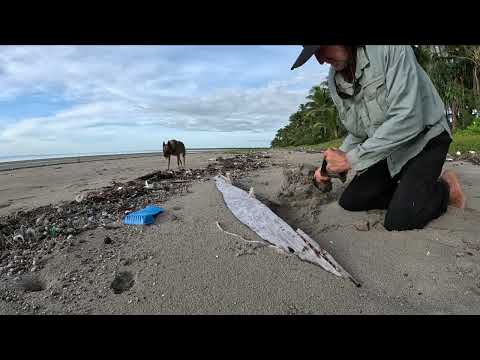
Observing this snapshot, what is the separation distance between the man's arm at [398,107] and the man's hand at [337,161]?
0.23 m

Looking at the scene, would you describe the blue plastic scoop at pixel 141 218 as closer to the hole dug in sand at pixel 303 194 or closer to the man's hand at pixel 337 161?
the hole dug in sand at pixel 303 194

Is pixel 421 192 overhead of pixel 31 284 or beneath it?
overhead

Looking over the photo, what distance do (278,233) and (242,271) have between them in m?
0.53

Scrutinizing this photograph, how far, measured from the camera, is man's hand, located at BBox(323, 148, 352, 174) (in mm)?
2571

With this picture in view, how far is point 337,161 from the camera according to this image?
2.64 meters

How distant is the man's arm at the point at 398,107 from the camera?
223 cm

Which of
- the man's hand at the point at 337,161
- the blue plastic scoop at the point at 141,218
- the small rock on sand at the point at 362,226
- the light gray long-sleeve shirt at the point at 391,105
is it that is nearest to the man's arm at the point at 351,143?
the light gray long-sleeve shirt at the point at 391,105

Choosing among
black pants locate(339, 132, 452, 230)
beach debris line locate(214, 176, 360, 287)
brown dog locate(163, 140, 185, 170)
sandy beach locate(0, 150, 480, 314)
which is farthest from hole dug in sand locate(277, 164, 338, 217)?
brown dog locate(163, 140, 185, 170)

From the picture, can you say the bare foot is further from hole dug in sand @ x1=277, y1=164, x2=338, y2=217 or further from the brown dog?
the brown dog

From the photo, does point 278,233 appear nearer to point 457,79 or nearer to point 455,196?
point 455,196

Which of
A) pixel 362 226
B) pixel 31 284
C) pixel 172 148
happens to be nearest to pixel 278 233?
pixel 362 226

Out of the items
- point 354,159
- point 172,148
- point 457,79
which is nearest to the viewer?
point 354,159

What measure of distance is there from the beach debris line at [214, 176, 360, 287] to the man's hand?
654mm
